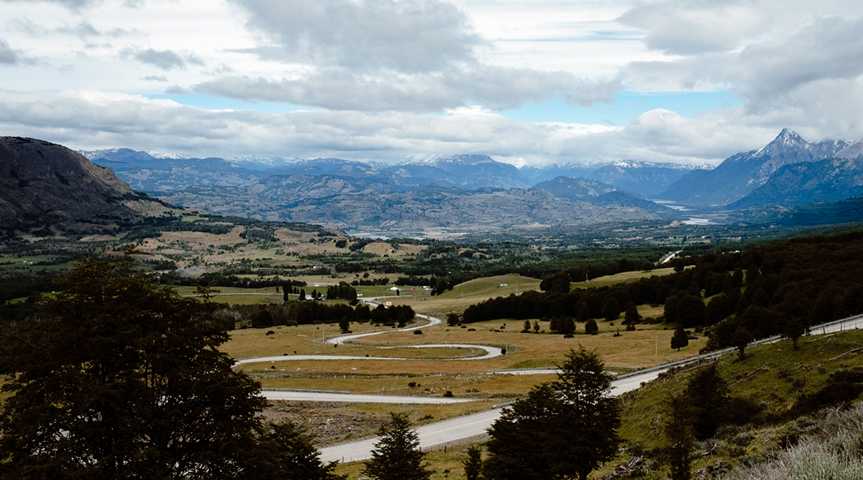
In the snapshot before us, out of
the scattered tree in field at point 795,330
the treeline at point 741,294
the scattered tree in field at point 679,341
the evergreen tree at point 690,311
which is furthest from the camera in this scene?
the evergreen tree at point 690,311

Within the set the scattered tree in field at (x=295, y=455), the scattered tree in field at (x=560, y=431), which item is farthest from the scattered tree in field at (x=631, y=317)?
the scattered tree in field at (x=295, y=455)

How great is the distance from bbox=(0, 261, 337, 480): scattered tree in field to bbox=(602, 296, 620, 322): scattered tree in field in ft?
426

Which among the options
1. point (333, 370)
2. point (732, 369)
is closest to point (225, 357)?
point (732, 369)

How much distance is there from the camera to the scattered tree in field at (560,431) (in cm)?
3070

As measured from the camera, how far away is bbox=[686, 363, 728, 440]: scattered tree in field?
37844 millimetres

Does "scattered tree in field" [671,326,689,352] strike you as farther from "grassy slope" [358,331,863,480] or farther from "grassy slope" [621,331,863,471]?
"grassy slope" [621,331,863,471]

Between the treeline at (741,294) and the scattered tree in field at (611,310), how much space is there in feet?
0.72

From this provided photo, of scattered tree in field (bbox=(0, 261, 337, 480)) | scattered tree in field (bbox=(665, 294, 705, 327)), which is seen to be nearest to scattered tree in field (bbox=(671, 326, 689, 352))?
scattered tree in field (bbox=(665, 294, 705, 327))

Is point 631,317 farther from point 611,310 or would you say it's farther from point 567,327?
point 567,327

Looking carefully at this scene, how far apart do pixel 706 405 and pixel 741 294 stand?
90782 mm

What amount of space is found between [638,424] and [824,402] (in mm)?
13580

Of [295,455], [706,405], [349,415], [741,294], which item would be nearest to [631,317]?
[741,294]

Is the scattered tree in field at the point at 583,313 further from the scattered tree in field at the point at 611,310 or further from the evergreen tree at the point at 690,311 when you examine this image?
the evergreen tree at the point at 690,311

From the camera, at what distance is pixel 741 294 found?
119 meters
